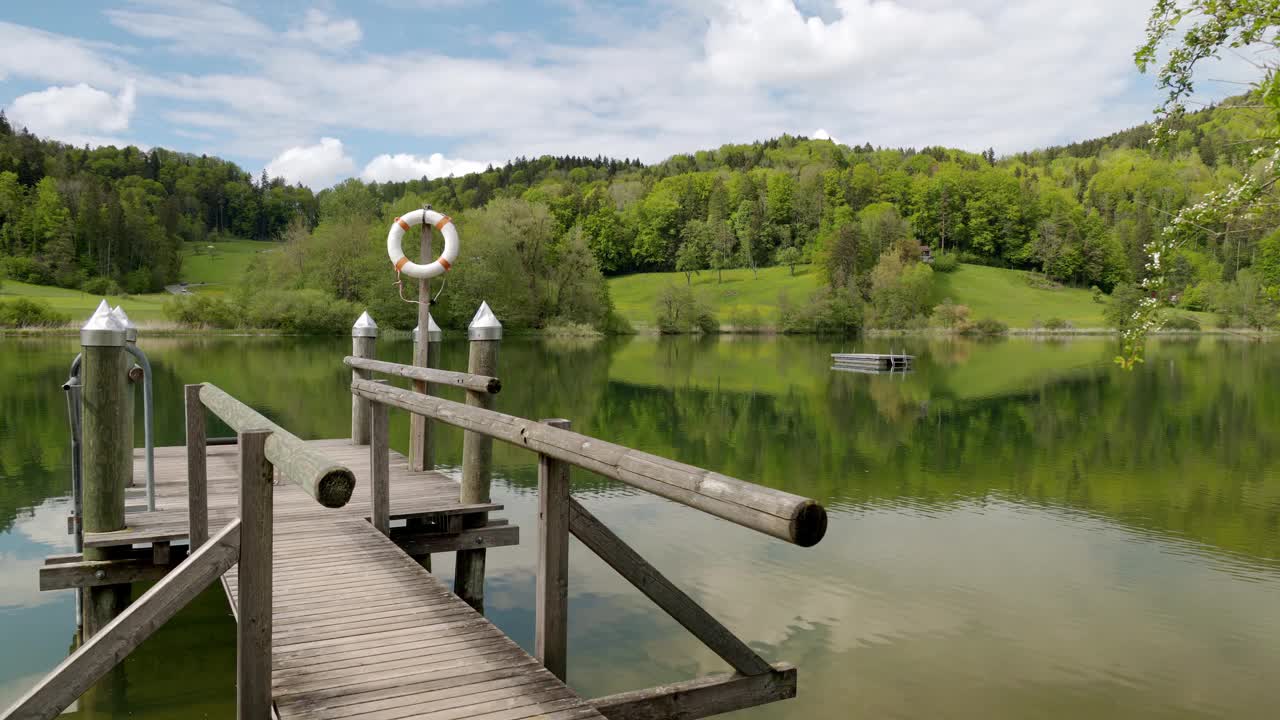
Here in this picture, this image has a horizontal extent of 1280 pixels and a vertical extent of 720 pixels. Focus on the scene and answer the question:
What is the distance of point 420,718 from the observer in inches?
127

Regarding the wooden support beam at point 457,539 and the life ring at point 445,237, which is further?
the life ring at point 445,237

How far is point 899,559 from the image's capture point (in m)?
9.18

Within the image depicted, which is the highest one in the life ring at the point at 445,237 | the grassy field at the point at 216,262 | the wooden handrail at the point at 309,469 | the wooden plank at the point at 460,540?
the grassy field at the point at 216,262

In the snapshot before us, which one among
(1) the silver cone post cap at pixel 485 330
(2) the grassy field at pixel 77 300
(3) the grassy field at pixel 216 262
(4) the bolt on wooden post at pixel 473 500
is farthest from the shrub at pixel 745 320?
(4) the bolt on wooden post at pixel 473 500

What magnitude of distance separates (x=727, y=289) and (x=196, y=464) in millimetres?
84041

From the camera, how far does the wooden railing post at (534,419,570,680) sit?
3.52m

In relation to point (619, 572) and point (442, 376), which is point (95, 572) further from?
point (619, 572)

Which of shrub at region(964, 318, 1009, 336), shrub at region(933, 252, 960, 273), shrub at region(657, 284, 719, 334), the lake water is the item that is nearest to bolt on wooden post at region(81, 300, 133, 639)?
the lake water

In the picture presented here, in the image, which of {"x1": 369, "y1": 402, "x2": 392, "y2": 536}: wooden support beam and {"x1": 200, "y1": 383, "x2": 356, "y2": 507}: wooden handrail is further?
{"x1": 369, "y1": 402, "x2": 392, "y2": 536}: wooden support beam

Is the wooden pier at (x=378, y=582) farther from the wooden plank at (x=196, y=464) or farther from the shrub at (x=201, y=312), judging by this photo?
the shrub at (x=201, y=312)

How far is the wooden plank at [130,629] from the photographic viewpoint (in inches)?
107

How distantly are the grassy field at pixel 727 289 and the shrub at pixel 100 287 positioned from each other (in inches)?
1562

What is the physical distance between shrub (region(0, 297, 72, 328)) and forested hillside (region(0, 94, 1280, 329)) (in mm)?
5991

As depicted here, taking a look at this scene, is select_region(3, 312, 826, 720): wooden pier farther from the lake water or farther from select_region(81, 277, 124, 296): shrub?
select_region(81, 277, 124, 296): shrub
